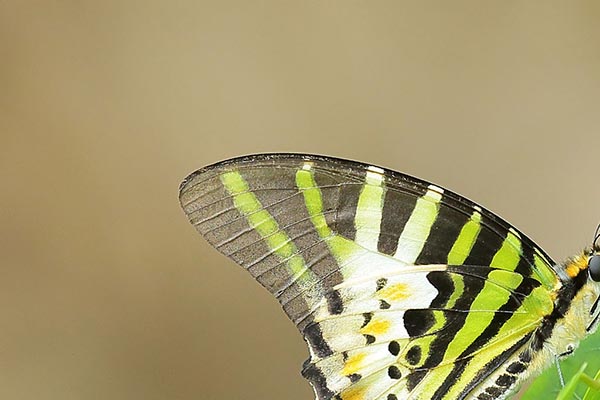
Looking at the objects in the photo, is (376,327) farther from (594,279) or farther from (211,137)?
(211,137)

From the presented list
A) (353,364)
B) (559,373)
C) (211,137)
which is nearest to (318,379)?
(353,364)

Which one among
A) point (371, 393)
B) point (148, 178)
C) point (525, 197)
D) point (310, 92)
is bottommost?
point (371, 393)

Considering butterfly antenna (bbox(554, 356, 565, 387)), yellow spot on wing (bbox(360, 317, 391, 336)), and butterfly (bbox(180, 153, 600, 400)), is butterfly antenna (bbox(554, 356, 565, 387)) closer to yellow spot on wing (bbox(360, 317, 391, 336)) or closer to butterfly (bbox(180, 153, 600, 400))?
butterfly (bbox(180, 153, 600, 400))

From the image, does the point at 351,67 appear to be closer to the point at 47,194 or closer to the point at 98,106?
the point at 98,106

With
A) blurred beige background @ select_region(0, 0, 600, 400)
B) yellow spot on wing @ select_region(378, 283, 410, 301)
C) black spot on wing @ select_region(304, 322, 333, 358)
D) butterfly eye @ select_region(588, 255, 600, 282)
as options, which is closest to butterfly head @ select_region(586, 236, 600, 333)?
butterfly eye @ select_region(588, 255, 600, 282)

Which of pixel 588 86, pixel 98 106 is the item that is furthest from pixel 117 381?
pixel 588 86

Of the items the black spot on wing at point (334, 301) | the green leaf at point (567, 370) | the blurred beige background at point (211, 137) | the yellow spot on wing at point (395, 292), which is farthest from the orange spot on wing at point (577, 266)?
the blurred beige background at point (211, 137)

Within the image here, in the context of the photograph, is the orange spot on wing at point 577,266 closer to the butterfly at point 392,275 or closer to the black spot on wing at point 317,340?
the butterfly at point 392,275
